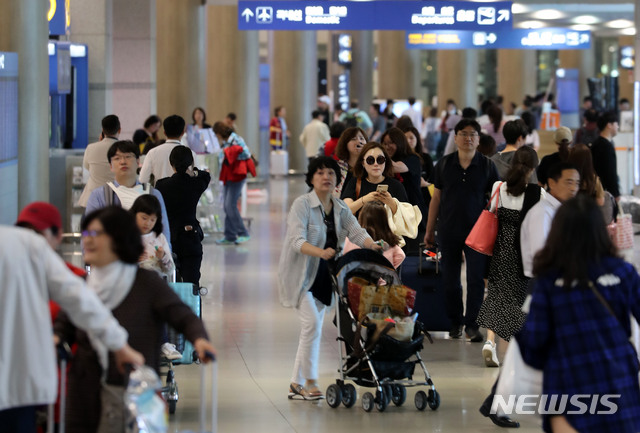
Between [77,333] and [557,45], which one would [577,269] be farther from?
[557,45]

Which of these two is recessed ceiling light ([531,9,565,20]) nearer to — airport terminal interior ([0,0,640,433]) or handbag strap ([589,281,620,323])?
airport terminal interior ([0,0,640,433])

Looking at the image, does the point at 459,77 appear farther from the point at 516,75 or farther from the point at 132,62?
the point at 132,62

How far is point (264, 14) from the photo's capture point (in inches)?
802

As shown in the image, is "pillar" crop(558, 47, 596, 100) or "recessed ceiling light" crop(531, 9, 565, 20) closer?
"recessed ceiling light" crop(531, 9, 565, 20)

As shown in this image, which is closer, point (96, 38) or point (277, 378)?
point (277, 378)

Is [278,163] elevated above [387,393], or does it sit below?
above

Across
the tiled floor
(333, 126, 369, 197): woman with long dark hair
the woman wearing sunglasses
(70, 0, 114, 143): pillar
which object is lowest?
the tiled floor

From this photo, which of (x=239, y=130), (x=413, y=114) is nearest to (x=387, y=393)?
(x=239, y=130)

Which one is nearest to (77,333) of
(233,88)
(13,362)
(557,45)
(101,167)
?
(13,362)

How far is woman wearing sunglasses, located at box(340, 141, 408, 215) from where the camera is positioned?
865cm

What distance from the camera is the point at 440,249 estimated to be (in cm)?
928

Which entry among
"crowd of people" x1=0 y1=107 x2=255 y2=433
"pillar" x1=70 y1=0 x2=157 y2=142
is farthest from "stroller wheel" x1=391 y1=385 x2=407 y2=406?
"pillar" x1=70 y1=0 x2=157 y2=142

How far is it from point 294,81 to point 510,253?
78.9 feet

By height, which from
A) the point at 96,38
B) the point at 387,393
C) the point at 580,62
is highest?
the point at 580,62
